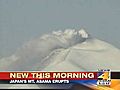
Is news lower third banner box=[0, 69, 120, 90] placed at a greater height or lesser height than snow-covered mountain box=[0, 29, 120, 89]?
lesser

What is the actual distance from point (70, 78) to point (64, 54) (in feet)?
0.96

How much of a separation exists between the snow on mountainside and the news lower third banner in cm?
6

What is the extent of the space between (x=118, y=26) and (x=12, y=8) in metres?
1.24

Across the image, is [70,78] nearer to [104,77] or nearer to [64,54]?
[64,54]

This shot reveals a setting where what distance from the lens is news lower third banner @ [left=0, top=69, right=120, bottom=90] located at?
2271 mm

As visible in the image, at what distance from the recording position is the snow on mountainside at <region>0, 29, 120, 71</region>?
88.7 inches

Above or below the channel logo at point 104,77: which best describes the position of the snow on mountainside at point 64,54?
above

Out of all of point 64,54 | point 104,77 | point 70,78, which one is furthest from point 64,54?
point 104,77

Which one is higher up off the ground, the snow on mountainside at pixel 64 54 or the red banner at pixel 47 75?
the snow on mountainside at pixel 64 54

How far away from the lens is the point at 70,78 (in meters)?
2.30

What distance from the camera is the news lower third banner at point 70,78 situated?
2271 millimetres

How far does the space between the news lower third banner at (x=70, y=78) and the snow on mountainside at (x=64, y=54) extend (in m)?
0.06

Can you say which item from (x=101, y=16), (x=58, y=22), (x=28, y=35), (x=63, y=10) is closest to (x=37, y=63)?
(x=28, y=35)

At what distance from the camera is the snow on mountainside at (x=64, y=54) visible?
2.25 m
